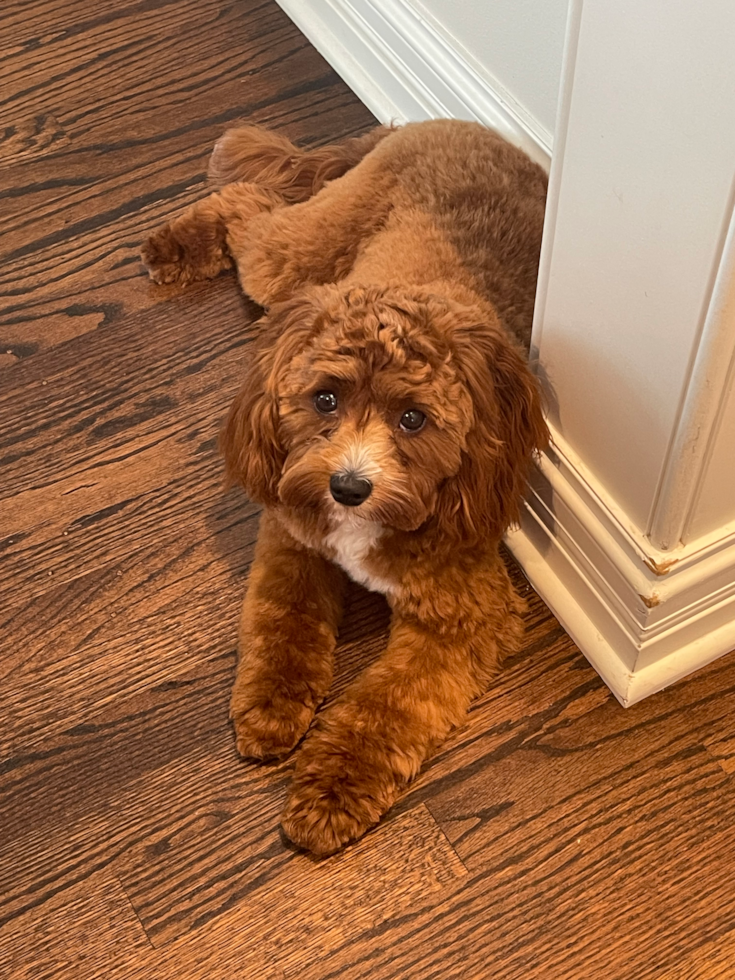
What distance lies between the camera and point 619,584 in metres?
1.40

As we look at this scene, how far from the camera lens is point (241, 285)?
1.94 metres

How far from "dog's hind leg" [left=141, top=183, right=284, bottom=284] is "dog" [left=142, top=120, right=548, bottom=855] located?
192 millimetres

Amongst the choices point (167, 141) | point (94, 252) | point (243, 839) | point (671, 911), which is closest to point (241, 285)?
point (94, 252)

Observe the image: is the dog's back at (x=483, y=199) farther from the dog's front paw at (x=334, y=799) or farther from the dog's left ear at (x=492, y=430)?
the dog's front paw at (x=334, y=799)

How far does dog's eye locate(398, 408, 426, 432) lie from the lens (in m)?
1.23

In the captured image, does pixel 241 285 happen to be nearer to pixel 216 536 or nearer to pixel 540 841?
pixel 216 536

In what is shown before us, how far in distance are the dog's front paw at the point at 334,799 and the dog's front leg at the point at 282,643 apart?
74 millimetres

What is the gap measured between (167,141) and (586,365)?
123 cm

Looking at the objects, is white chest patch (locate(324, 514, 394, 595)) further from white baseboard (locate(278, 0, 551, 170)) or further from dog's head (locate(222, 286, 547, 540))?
white baseboard (locate(278, 0, 551, 170))

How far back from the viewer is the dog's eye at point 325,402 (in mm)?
1247

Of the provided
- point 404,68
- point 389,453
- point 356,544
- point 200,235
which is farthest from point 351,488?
point 404,68

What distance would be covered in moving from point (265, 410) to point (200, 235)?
77cm

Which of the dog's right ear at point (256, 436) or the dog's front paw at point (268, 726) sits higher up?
the dog's right ear at point (256, 436)

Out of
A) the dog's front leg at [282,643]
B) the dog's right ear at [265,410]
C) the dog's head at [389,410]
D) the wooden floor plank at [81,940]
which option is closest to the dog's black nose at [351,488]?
the dog's head at [389,410]
